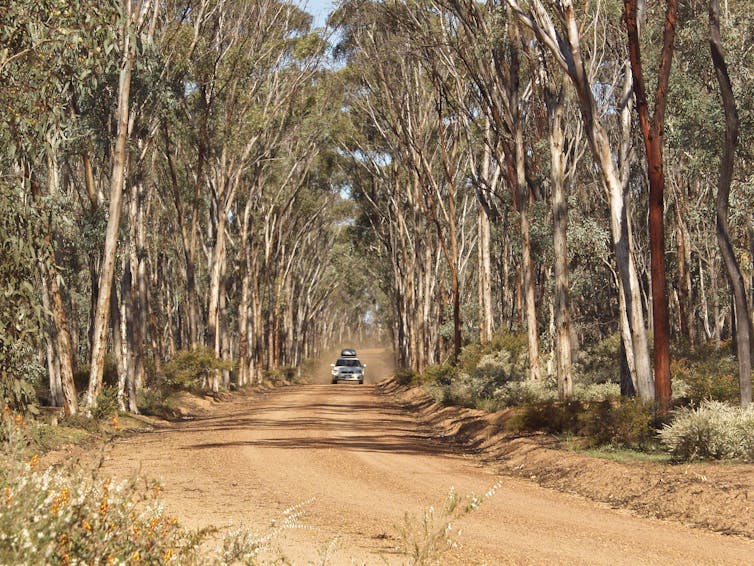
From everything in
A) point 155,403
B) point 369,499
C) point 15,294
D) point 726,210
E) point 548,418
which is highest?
point 726,210

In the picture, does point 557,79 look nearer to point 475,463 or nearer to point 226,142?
point 475,463

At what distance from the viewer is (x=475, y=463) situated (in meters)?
16.4

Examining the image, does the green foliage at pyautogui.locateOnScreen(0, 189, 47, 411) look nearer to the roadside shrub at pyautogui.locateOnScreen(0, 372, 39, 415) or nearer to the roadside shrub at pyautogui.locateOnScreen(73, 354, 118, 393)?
the roadside shrub at pyautogui.locateOnScreen(0, 372, 39, 415)

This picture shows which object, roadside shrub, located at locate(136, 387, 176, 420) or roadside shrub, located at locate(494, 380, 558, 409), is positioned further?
roadside shrub, located at locate(136, 387, 176, 420)

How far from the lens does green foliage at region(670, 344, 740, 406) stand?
1809cm

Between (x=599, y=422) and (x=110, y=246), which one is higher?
(x=110, y=246)

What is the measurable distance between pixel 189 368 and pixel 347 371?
2942 centimetres

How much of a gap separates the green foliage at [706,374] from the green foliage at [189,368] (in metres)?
15.9

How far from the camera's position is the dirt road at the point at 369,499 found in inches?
323

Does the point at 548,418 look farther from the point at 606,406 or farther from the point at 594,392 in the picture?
the point at 594,392

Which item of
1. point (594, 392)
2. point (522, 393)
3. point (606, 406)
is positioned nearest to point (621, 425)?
A: point (606, 406)

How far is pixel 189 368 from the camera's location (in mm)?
31859

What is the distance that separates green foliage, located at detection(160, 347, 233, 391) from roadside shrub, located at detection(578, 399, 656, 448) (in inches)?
677

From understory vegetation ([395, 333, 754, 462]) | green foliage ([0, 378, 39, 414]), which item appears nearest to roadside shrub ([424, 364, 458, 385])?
understory vegetation ([395, 333, 754, 462])
